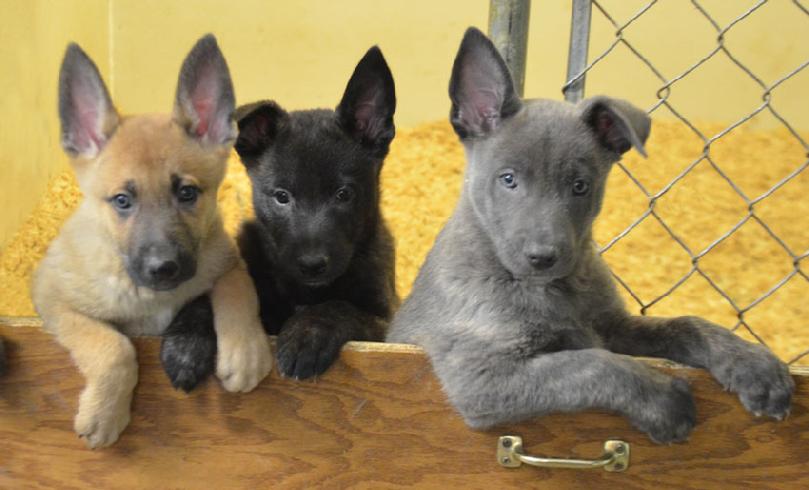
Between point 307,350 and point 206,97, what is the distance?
3.15 feet

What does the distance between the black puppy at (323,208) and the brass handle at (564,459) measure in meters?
0.64

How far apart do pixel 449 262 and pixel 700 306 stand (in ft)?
8.00

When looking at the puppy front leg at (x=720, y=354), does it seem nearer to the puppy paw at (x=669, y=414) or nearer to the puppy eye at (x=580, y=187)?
the puppy paw at (x=669, y=414)

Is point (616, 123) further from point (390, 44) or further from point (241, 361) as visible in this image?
point (390, 44)

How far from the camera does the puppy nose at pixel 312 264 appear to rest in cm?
339

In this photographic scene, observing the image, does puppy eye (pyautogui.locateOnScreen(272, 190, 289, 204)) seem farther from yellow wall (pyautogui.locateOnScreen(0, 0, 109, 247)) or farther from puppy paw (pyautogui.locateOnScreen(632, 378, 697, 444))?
yellow wall (pyautogui.locateOnScreen(0, 0, 109, 247))

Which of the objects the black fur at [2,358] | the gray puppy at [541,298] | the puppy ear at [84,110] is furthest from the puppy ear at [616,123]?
the black fur at [2,358]

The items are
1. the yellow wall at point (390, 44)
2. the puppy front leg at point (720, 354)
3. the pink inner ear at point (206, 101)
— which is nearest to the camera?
the puppy front leg at point (720, 354)

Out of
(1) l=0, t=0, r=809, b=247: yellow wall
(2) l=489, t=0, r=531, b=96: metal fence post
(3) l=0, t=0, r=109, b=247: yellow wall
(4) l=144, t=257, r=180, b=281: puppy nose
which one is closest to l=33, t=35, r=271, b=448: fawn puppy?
(4) l=144, t=257, r=180, b=281: puppy nose

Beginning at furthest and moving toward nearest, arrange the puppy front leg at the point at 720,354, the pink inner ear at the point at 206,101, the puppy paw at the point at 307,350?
the pink inner ear at the point at 206,101 < the puppy paw at the point at 307,350 < the puppy front leg at the point at 720,354

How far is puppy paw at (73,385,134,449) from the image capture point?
288 centimetres

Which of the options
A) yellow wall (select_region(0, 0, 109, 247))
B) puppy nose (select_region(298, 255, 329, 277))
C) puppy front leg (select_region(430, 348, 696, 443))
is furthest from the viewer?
yellow wall (select_region(0, 0, 109, 247))

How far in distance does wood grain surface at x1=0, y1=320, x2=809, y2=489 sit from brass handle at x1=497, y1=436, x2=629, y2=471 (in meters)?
0.03

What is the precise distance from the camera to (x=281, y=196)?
360 cm
